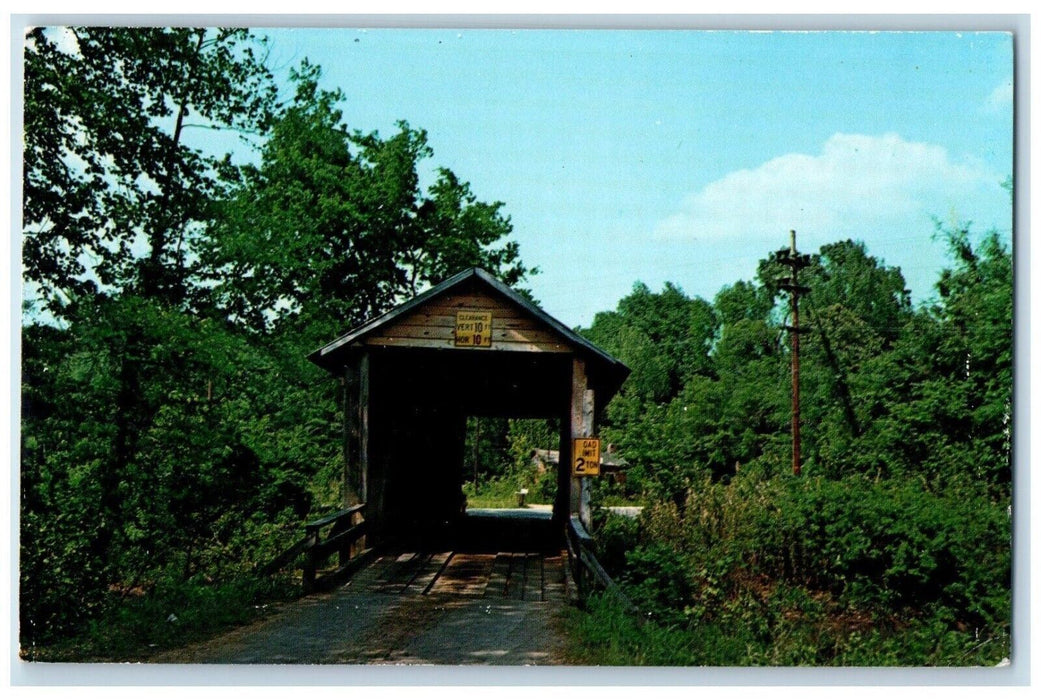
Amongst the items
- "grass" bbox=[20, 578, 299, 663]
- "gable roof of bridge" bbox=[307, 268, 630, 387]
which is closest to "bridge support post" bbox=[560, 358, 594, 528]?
"gable roof of bridge" bbox=[307, 268, 630, 387]

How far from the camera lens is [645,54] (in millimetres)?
6527

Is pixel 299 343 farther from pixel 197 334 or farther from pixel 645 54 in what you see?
pixel 645 54

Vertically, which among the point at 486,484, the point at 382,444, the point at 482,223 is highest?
the point at 482,223

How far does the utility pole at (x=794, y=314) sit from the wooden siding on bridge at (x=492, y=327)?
2464 mm

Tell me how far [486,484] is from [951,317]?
2207cm

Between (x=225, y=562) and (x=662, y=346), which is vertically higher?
(x=662, y=346)

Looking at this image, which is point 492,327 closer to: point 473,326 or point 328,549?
point 473,326

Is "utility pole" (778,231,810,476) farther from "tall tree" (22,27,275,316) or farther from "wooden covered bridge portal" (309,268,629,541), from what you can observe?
"tall tree" (22,27,275,316)

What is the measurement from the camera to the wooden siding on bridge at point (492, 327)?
9242 millimetres

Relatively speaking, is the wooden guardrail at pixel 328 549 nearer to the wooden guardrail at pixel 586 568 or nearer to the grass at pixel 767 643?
the wooden guardrail at pixel 586 568

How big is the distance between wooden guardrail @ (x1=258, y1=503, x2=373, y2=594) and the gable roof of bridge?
174cm

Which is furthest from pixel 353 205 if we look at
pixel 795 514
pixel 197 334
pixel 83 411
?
pixel 795 514

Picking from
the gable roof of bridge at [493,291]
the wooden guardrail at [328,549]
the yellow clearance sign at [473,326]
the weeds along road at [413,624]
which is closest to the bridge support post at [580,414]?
the gable roof of bridge at [493,291]

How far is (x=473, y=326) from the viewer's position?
9.23 metres
